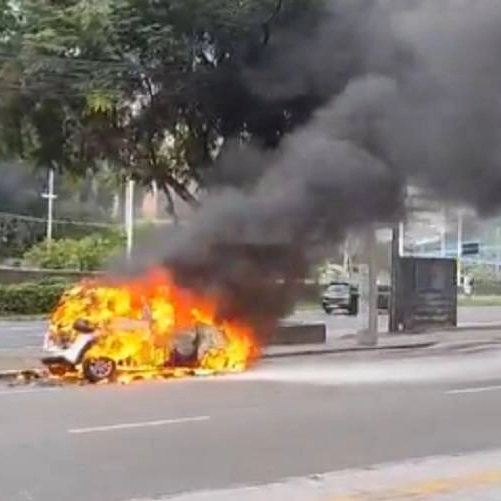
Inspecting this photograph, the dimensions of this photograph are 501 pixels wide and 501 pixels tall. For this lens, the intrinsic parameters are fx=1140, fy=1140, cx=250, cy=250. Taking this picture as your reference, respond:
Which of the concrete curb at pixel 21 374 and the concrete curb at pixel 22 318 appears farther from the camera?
the concrete curb at pixel 22 318

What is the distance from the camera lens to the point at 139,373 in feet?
44.7

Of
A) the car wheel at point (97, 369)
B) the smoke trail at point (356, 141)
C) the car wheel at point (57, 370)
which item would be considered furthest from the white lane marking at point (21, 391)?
the smoke trail at point (356, 141)

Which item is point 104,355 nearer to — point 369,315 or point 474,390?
point 474,390

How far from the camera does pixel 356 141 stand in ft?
17.9

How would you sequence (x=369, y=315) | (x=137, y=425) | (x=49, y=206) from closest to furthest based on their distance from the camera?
(x=137, y=425) → (x=369, y=315) → (x=49, y=206)

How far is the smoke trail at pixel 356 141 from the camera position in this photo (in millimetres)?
4695

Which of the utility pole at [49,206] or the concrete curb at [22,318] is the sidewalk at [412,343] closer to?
the concrete curb at [22,318]

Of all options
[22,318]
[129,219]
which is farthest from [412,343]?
[129,219]

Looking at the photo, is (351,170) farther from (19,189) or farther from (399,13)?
(19,189)

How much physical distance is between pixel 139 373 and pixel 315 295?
6.58 m

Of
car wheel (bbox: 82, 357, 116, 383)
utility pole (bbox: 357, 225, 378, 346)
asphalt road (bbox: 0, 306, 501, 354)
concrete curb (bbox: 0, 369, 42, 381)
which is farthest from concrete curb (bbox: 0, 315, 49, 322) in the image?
car wheel (bbox: 82, 357, 116, 383)

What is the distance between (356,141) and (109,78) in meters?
11.0

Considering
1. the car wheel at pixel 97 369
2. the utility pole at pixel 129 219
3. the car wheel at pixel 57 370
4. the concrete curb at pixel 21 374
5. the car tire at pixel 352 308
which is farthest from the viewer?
the car tire at pixel 352 308

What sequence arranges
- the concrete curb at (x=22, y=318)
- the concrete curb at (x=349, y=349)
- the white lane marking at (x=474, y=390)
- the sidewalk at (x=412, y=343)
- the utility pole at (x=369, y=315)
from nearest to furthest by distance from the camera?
the white lane marking at (x=474, y=390) < the concrete curb at (x=349, y=349) < the sidewalk at (x=412, y=343) < the utility pole at (x=369, y=315) < the concrete curb at (x=22, y=318)
